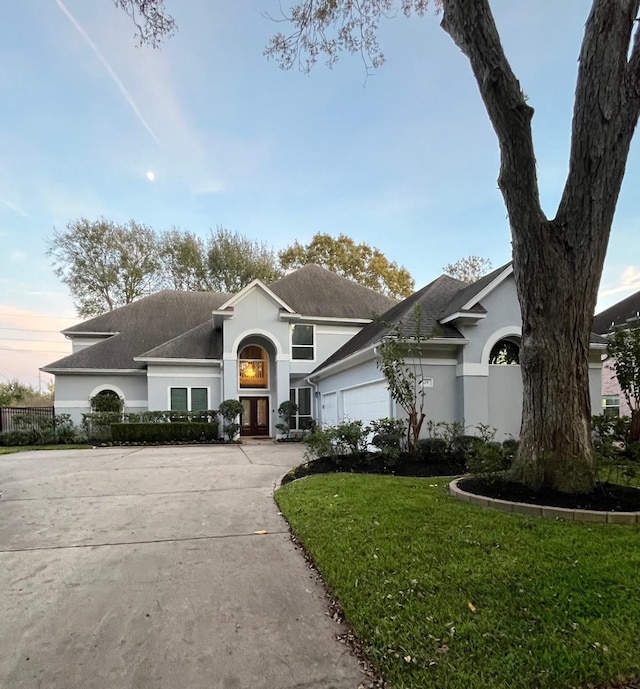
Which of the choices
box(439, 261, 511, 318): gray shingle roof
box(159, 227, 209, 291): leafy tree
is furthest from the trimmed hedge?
box(159, 227, 209, 291): leafy tree

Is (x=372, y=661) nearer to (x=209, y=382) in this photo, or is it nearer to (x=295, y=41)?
(x=295, y=41)

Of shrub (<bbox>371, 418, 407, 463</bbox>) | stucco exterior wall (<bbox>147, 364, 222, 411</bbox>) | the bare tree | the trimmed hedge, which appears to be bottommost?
the trimmed hedge

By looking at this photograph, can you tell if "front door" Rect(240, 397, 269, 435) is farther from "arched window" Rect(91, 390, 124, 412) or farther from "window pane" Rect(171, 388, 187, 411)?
"arched window" Rect(91, 390, 124, 412)

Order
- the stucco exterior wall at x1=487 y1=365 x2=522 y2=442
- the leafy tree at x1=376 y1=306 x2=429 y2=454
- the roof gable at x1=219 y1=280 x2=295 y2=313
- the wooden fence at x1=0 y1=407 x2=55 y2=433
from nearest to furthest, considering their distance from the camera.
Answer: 1. the leafy tree at x1=376 y1=306 x2=429 y2=454
2. the stucco exterior wall at x1=487 y1=365 x2=522 y2=442
3. the wooden fence at x1=0 y1=407 x2=55 y2=433
4. the roof gable at x1=219 y1=280 x2=295 y2=313

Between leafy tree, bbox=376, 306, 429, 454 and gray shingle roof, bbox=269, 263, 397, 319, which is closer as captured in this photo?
leafy tree, bbox=376, 306, 429, 454

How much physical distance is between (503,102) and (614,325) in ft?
59.5

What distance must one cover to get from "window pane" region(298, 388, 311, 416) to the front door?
159cm

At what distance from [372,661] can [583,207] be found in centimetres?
594

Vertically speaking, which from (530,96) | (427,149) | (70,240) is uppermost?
(70,240)

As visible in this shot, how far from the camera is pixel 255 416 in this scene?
18.9 m

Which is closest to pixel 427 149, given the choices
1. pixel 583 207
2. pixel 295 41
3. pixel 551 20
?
pixel 551 20

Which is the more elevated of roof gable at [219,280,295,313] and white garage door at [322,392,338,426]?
roof gable at [219,280,295,313]

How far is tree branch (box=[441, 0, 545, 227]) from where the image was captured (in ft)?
A: 17.4

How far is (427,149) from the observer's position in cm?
1372
